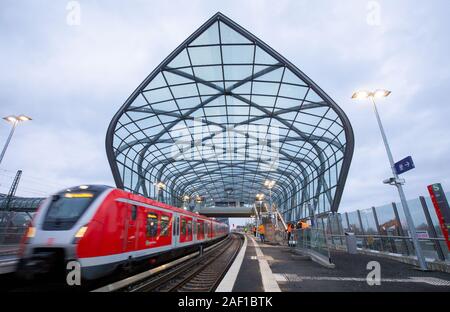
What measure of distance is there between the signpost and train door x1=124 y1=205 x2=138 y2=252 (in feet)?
32.4

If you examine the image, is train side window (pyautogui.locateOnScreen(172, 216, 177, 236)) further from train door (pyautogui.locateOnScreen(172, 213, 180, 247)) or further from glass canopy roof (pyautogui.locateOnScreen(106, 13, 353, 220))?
glass canopy roof (pyautogui.locateOnScreen(106, 13, 353, 220))

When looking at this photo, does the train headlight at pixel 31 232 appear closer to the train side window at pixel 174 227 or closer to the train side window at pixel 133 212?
the train side window at pixel 133 212

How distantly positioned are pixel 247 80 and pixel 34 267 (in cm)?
1647

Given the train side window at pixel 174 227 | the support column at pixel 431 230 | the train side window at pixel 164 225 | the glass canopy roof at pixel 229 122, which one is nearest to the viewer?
the support column at pixel 431 230

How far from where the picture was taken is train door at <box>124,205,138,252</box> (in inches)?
275

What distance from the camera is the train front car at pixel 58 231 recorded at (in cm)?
515

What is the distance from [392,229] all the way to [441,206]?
4.63m

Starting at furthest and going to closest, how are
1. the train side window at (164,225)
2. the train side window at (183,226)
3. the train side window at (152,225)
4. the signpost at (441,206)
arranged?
the train side window at (183,226) → the train side window at (164,225) → the train side window at (152,225) → the signpost at (441,206)

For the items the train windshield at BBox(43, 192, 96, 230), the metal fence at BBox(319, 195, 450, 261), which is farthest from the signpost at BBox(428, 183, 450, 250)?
the train windshield at BBox(43, 192, 96, 230)

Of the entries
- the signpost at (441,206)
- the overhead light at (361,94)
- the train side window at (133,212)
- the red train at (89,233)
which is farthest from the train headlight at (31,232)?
the overhead light at (361,94)

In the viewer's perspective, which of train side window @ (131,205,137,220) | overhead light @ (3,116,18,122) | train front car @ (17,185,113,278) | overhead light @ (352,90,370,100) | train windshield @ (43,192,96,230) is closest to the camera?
train front car @ (17,185,113,278)

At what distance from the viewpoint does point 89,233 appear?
543 cm

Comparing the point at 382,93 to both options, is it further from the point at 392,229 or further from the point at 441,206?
the point at 392,229
